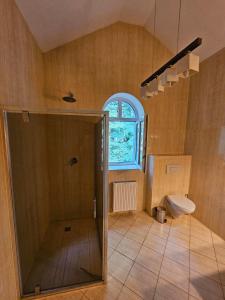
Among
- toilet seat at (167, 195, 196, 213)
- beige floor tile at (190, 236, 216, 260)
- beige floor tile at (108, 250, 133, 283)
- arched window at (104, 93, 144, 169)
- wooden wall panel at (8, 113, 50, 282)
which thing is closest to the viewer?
wooden wall panel at (8, 113, 50, 282)

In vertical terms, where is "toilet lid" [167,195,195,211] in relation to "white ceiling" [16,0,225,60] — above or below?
below

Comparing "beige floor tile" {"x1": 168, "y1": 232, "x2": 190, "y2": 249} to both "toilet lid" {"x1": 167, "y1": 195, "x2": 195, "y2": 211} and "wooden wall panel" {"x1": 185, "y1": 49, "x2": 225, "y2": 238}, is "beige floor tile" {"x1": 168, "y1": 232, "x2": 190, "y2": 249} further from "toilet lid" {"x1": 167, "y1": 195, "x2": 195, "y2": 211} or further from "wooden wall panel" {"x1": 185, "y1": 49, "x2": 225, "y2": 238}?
"wooden wall panel" {"x1": 185, "y1": 49, "x2": 225, "y2": 238}

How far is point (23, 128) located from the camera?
1.62 meters

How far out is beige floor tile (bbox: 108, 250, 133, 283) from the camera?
1.72m

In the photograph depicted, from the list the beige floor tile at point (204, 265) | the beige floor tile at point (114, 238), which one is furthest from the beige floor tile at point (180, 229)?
the beige floor tile at point (114, 238)

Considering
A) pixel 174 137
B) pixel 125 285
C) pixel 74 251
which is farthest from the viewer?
pixel 174 137

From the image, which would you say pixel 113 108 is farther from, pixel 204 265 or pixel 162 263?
pixel 204 265

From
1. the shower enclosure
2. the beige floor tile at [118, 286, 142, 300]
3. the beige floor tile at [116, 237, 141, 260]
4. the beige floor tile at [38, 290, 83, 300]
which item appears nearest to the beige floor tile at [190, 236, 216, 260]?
the beige floor tile at [116, 237, 141, 260]

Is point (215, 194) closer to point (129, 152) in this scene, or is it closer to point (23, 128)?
point (129, 152)

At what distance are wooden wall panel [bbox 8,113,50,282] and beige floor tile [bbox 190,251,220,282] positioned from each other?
75.8 inches

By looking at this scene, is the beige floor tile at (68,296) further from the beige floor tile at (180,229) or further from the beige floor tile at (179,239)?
the beige floor tile at (180,229)

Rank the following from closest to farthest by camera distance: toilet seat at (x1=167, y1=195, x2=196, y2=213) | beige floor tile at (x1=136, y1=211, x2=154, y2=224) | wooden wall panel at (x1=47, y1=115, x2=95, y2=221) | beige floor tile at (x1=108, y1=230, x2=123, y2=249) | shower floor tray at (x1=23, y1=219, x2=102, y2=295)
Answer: shower floor tray at (x1=23, y1=219, x2=102, y2=295) → beige floor tile at (x1=108, y1=230, x2=123, y2=249) → toilet seat at (x1=167, y1=195, x2=196, y2=213) → wooden wall panel at (x1=47, y1=115, x2=95, y2=221) → beige floor tile at (x1=136, y1=211, x2=154, y2=224)

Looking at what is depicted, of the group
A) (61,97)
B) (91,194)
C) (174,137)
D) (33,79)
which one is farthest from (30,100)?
(174,137)

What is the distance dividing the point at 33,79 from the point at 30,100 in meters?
0.31
